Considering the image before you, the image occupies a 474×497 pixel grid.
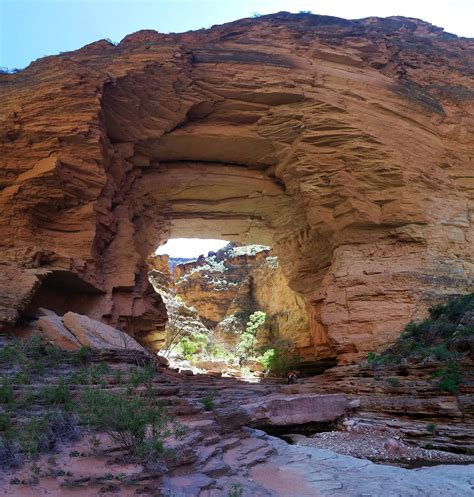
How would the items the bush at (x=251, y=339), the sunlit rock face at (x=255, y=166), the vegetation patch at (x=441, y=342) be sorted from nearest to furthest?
1. the vegetation patch at (x=441, y=342)
2. the sunlit rock face at (x=255, y=166)
3. the bush at (x=251, y=339)

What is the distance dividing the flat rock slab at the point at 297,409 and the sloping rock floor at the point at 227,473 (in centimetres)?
71

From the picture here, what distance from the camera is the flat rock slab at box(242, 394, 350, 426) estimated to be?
849 cm

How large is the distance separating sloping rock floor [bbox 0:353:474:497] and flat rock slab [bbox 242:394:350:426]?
71 cm

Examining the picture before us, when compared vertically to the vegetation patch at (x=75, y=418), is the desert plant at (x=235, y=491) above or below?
below

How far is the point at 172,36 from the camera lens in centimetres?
1895

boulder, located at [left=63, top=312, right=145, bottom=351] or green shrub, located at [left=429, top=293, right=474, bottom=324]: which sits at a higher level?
green shrub, located at [left=429, top=293, right=474, bottom=324]

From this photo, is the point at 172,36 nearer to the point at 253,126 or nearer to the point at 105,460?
the point at 253,126

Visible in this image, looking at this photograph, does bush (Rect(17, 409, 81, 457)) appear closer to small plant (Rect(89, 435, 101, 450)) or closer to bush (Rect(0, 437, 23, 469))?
bush (Rect(0, 437, 23, 469))

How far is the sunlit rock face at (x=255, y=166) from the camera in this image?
47.6 feet

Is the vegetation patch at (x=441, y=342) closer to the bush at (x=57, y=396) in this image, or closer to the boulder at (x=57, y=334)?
the bush at (x=57, y=396)

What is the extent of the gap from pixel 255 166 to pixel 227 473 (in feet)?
49.8

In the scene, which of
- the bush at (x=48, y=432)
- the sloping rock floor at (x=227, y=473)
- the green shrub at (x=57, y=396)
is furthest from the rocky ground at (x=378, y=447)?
the bush at (x=48, y=432)

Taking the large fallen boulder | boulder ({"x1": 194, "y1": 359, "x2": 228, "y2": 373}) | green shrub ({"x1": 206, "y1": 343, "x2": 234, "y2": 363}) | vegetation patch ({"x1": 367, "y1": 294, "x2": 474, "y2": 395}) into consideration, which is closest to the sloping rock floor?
vegetation patch ({"x1": 367, "y1": 294, "x2": 474, "y2": 395})

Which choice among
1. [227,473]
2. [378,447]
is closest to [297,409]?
[378,447]
